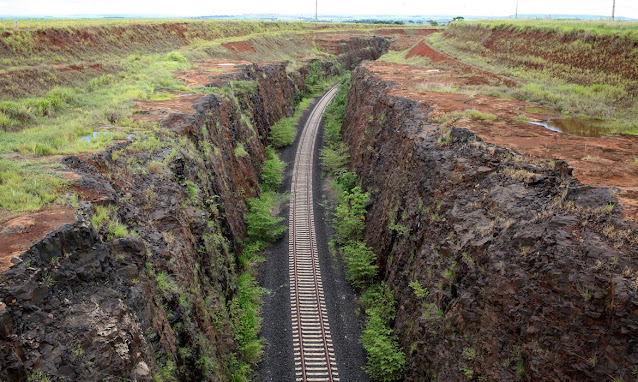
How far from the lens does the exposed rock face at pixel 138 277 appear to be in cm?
884

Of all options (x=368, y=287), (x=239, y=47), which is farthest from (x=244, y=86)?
(x=239, y=47)

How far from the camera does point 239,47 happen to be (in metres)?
63.9

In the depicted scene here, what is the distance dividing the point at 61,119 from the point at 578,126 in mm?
26622

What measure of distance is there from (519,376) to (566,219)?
14.4ft

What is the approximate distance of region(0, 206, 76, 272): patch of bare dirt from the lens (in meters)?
9.60

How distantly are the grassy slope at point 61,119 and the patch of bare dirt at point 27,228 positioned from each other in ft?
1.93

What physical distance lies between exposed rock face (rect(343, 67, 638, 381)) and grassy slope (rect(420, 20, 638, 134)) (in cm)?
934

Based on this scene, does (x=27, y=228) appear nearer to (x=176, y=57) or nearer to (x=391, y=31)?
(x=176, y=57)

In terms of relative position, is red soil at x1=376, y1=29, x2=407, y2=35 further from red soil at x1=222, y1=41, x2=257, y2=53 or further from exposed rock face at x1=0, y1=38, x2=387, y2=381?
exposed rock face at x1=0, y1=38, x2=387, y2=381

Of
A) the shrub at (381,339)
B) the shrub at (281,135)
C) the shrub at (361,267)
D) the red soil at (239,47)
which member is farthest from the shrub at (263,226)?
the red soil at (239,47)

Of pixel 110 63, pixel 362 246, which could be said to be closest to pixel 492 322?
pixel 362 246

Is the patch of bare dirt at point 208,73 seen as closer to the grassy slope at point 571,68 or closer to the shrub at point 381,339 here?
the grassy slope at point 571,68

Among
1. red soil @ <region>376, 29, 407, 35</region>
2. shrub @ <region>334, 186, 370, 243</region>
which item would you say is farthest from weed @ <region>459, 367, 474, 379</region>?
red soil @ <region>376, 29, 407, 35</region>

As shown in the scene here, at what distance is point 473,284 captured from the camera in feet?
44.8
